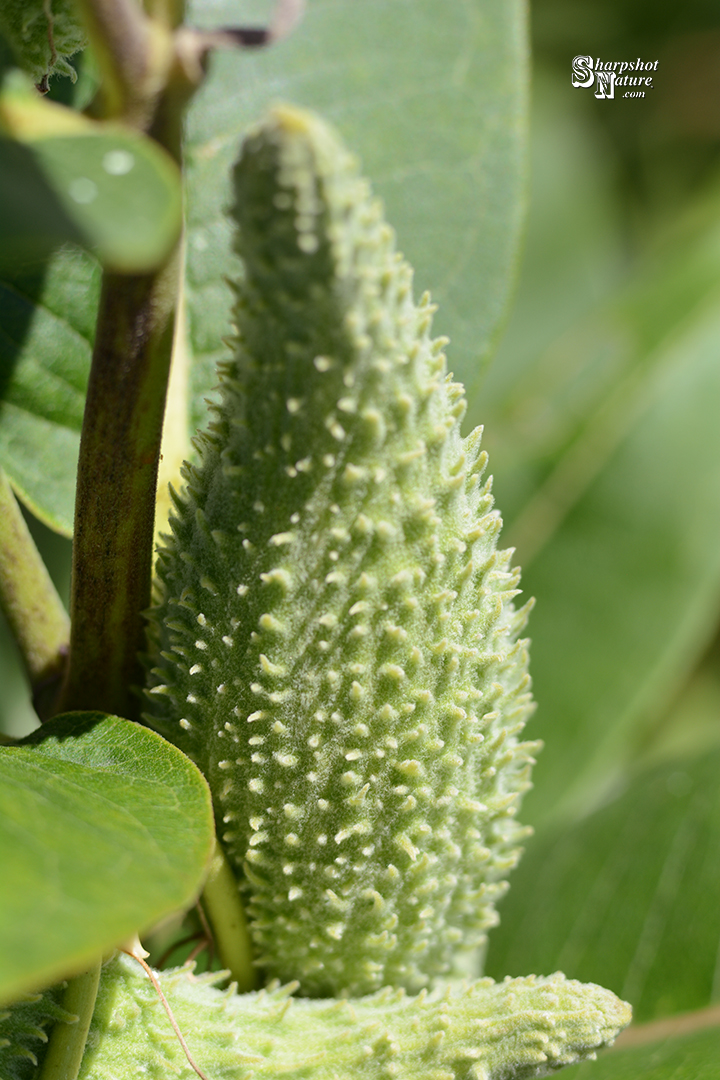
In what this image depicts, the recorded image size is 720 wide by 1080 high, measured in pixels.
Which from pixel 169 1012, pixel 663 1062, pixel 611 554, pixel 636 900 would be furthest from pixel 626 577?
pixel 169 1012

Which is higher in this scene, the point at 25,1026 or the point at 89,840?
the point at 89,840

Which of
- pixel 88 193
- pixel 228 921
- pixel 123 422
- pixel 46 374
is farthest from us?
pixel 46 374

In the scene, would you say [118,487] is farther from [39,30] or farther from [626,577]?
[626,577]

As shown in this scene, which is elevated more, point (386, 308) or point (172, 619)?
point (386, 308)

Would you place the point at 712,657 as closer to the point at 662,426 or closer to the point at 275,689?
the point at 662,426

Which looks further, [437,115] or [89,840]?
[437,115]

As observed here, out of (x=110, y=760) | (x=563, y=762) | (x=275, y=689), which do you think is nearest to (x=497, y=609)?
(x=275, y=689)
